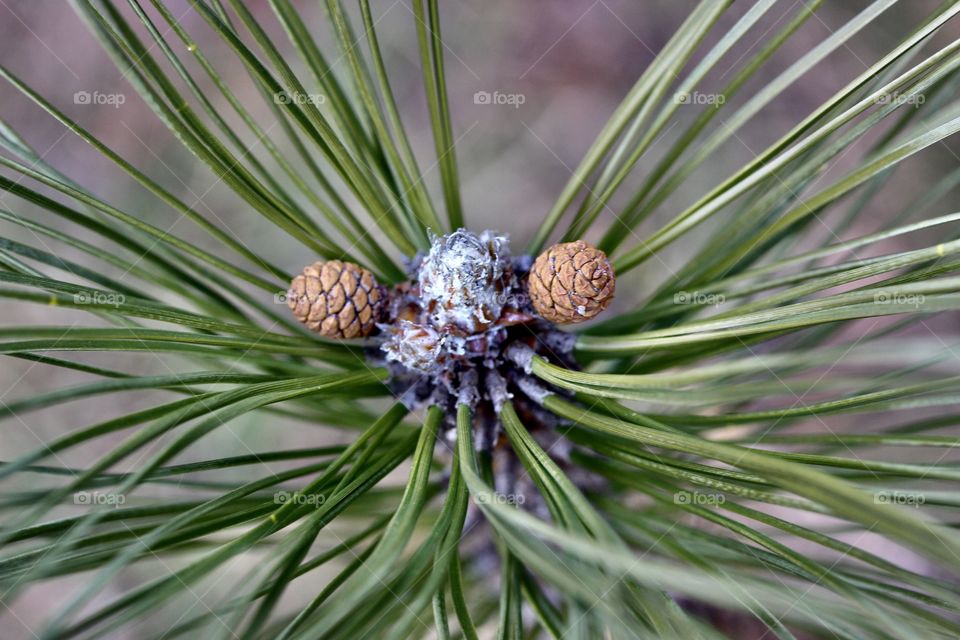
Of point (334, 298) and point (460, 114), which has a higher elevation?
point (460, 114)

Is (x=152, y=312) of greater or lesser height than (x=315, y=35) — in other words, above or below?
below

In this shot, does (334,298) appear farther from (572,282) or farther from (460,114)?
(460,114)

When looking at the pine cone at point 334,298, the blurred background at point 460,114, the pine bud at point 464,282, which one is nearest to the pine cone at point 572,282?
the pine bud at point 464,282

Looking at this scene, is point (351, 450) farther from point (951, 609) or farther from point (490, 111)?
point (490, 111)

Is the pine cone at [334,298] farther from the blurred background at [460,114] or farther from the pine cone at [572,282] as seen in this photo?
the blurred background at [460,114]


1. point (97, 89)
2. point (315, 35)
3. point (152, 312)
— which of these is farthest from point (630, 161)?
point (97, 89)

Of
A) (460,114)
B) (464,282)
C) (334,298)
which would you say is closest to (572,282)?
(464,282)
